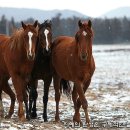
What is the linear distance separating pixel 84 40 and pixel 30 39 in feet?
3.71

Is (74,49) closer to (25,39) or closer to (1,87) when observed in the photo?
(25,39)

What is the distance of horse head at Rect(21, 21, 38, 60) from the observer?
27.0 ft

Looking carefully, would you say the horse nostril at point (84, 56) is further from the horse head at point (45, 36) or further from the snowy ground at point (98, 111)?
the snowy ground at point (98, 111)

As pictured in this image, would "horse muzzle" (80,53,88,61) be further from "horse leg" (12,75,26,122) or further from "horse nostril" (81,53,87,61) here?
"horse leg" (12,75,26,122)

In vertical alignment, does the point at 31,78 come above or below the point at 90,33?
below

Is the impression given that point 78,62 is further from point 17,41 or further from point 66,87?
point 66,87

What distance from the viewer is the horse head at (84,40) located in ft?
26.9

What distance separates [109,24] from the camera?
10819cm

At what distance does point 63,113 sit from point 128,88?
609 centimetres

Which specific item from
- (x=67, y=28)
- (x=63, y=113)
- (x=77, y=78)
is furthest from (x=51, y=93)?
(x=67, y=28)

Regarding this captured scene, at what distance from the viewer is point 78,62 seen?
8578 mm

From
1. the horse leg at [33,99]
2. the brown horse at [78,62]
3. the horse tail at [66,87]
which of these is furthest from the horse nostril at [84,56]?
the horse tail at [66,87]

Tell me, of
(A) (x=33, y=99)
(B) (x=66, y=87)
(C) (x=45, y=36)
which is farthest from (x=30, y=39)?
(B) (x=66, y=87)

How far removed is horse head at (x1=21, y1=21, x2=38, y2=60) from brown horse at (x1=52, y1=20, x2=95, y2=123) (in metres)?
0.90
